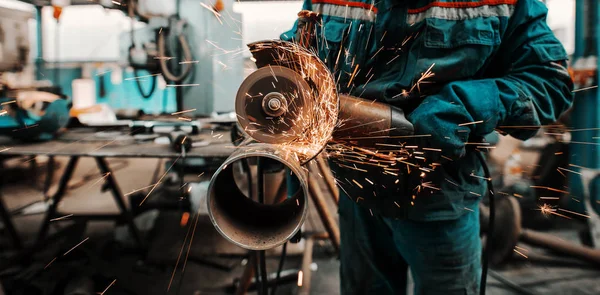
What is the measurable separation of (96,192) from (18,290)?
8.87 feet

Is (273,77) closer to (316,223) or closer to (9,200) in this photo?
(316,223)

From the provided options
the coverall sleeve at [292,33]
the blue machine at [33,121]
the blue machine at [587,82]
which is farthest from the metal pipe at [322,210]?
the blue machine at [587,82]

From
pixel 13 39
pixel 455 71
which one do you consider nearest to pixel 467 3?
pixel 455 71

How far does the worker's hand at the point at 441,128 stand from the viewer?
2.79 ft

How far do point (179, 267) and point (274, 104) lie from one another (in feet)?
6.55

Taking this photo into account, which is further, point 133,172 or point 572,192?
point 133,172

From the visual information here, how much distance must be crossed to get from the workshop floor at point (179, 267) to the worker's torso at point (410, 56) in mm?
1320

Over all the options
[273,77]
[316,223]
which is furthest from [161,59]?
[273,77]

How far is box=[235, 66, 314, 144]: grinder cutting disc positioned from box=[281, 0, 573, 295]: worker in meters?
0.26

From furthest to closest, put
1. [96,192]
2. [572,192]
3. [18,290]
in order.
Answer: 1. [96,192]
2. [572,192]
3. [18,290]

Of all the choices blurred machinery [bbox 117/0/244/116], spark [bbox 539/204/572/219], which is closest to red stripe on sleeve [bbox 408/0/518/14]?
blurred machinery [bbox 117/0/244/116]

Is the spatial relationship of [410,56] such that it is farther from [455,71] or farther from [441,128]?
[441,128]

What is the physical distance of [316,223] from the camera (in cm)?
330

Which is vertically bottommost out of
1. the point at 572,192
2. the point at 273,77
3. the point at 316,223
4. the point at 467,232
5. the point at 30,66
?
the point at 316,223
